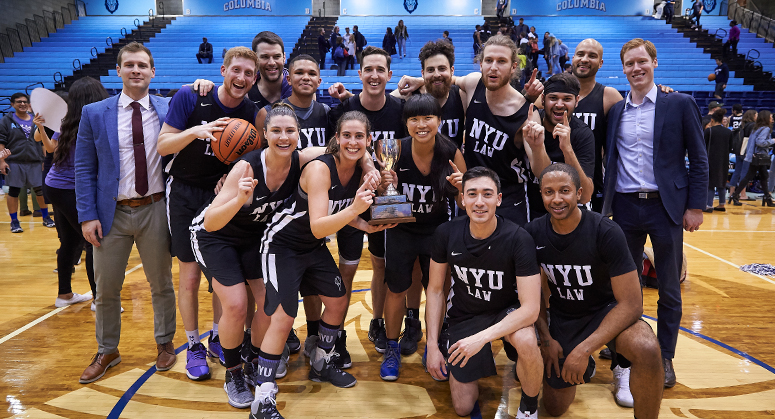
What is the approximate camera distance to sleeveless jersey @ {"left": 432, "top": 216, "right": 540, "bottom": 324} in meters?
→ 2.90

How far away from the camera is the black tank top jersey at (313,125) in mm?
3748

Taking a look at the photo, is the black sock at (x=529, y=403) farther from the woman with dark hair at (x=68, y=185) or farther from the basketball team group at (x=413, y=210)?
the woman with dark hair at (x=68, y=185)

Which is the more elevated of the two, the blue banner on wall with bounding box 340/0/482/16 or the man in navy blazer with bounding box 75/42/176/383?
the blue banner on wall with bounding box 340/0/482/16

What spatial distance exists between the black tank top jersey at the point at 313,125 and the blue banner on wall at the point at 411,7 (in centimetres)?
2439

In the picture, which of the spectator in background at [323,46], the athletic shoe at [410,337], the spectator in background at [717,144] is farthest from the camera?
the spectator in background at [323,46]

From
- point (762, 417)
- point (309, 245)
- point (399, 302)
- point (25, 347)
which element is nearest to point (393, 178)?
point (309, 245)

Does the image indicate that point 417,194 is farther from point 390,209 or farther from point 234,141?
point 234,141

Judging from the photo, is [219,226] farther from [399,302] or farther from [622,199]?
[622,199]

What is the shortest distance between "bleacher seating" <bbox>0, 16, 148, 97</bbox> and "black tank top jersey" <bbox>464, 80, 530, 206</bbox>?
1898 centimetres

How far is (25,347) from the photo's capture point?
12.9 ft

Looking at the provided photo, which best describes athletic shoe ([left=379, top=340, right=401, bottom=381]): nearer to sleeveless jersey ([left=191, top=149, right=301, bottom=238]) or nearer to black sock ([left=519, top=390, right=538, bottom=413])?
black sock ([left=519, top=390, right=538, bottom=413])

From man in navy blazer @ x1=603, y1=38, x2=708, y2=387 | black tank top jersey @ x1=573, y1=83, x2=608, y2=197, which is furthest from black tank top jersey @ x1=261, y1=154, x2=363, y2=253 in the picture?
man in navy blazer @ x1=603, y1=38, x2=708, y2=387

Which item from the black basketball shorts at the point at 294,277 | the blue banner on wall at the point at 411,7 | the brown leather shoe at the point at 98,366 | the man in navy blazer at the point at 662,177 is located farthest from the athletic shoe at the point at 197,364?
the blue banner on wall at the point at 411,7

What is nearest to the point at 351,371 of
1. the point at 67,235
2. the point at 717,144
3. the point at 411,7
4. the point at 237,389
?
the point at 237,389
